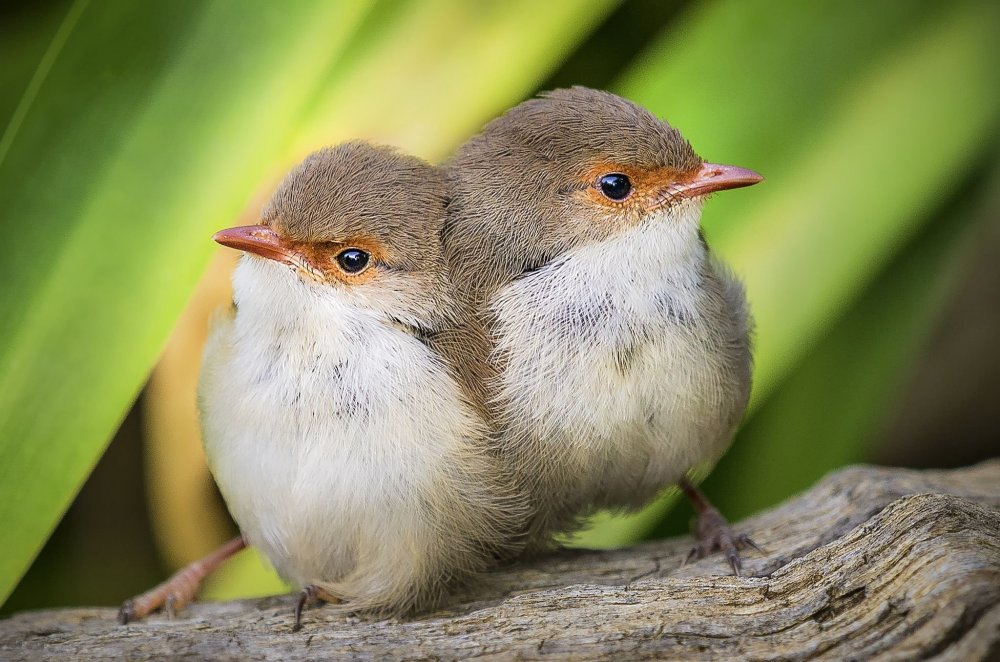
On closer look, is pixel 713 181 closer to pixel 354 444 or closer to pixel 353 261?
pixel 353 261

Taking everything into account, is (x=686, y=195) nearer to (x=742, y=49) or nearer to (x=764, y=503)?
(x=742, y=49)

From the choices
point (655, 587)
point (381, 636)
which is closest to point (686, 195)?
point (655, 587)

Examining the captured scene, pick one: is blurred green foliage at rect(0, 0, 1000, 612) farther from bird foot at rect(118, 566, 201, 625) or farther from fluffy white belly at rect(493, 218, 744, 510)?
fluffy white belly at rect(493, 218, 744, 510)

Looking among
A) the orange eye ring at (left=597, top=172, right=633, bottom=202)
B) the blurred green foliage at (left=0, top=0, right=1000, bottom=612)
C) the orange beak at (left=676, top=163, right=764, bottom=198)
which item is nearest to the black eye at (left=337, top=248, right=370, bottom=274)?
the blurred green foliage at (left=0, top=0, right=1000, bottom=612)

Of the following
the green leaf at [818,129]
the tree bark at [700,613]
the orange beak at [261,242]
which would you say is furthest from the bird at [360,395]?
the green leaf at [818,129]

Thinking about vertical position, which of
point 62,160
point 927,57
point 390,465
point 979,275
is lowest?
point 390,465

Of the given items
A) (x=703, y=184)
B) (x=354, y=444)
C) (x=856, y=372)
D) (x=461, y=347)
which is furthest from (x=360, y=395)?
(x=856, y=372)
